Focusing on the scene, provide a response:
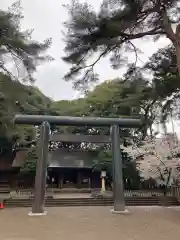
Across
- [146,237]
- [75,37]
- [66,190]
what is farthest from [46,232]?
[66,190]

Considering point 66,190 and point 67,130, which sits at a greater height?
point 67,130

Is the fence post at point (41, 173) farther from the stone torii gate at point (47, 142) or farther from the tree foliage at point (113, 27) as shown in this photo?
the tree foliage at point (113, 27)

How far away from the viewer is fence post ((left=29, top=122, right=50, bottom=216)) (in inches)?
535

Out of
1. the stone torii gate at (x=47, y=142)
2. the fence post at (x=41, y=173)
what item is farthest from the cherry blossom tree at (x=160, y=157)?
the fence post at (x=41, y=173)

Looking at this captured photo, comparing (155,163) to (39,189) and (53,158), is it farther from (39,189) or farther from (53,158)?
(53,158)

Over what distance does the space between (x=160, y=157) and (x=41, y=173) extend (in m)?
9.69

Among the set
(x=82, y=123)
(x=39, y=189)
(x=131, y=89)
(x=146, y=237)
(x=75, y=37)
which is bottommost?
(x=146, y=237)

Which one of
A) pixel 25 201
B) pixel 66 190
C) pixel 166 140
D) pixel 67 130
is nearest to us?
pixel 25 201

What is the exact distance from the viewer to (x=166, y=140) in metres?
22.1

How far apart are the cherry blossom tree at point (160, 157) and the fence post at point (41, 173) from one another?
28.8 ft

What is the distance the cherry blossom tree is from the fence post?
878 cm

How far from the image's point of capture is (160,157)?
2042cm

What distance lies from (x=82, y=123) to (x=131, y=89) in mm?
3262

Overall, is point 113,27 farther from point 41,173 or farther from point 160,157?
point 160,157
